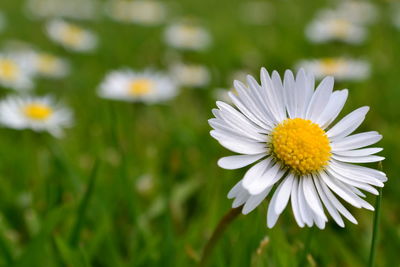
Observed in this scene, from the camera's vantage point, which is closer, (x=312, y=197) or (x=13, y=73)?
(x=312, y=197)

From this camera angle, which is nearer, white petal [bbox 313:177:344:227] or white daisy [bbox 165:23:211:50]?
white petal [bbox 313:177:344:227]

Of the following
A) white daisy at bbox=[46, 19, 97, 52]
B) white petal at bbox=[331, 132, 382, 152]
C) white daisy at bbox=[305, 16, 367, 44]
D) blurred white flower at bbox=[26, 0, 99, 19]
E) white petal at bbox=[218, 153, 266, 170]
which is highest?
blurred white flower at bbox=[26, 0, 99, 19]

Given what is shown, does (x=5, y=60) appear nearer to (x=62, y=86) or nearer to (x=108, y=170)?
(x=62, y=86)

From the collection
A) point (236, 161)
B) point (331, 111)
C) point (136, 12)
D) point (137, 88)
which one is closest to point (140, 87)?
point (137, 88)

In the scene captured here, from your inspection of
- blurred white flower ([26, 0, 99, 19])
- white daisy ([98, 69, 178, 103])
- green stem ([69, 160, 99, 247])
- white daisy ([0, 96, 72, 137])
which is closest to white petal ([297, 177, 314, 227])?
green stem ([69, 160, 99, 247])

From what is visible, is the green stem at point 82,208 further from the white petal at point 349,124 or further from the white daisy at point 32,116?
the white daisy at point 32,116

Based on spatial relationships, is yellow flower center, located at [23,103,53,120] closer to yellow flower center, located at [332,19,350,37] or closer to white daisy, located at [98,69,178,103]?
white daisy, located at [98,69,178,103]

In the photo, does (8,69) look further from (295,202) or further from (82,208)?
(295,202)
